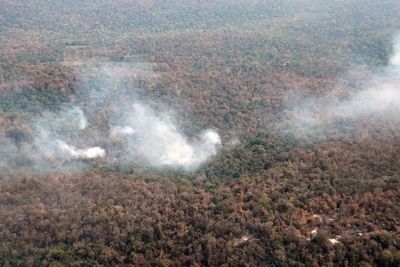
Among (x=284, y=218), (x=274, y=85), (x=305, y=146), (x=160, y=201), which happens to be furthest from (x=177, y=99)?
(x=284, y=218)

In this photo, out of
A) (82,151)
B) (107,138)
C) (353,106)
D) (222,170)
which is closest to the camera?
(222,170)

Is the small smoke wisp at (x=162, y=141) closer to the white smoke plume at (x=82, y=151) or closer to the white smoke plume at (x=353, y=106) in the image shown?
the white smoke plume at (x=82, y=151)

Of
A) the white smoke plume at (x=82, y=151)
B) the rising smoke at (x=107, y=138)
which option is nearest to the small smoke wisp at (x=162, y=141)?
the rising smoke at (x=107, y=138)

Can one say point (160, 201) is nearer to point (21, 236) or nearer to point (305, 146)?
point (21, 236)

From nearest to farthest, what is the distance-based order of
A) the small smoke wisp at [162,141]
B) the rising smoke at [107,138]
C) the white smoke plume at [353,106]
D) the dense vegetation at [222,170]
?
the dense vegetation at [222,170]
the rising smoke at [107,138]
the small smoke wisp at [162,141]
the white smoke plume at [353,106]

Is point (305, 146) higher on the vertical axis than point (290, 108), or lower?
lower

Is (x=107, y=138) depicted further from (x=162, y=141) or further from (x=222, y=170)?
(x=222, y=170)

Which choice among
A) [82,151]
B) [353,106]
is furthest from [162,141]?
[353,106]

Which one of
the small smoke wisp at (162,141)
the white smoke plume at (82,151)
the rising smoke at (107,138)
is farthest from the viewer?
the small smoke wisp at (162,141)
